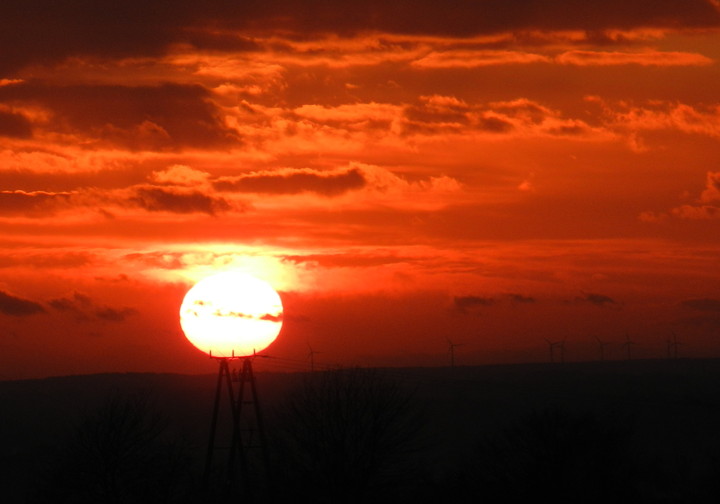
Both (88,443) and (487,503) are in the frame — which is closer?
(487,503)

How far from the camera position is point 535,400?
19788cm

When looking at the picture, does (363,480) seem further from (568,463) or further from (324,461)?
(568,463)

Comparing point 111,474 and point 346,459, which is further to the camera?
point 111,474

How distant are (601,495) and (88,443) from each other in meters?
34.3

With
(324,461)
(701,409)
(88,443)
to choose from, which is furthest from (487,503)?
(701,409)

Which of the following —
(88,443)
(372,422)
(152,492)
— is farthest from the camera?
(88,443)

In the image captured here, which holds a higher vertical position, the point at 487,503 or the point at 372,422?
the point at 372,422

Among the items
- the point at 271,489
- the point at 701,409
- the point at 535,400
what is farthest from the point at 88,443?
the point at 535,400

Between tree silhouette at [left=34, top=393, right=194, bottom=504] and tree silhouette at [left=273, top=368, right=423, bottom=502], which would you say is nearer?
tree silhouette at [left=273, top=368, right=423, bottom=502]

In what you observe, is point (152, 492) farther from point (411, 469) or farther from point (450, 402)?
point (450, 402)

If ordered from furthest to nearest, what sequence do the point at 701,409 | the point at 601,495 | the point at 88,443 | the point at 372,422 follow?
the point at 701,409 < the point at 88,443 < the point at 372,422 < the point at 601,495

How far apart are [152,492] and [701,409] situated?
11278 centimetres

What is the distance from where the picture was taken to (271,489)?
65.8 meters

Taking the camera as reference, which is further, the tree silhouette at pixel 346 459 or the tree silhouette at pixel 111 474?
the tree silhouette at pixel 111 474
